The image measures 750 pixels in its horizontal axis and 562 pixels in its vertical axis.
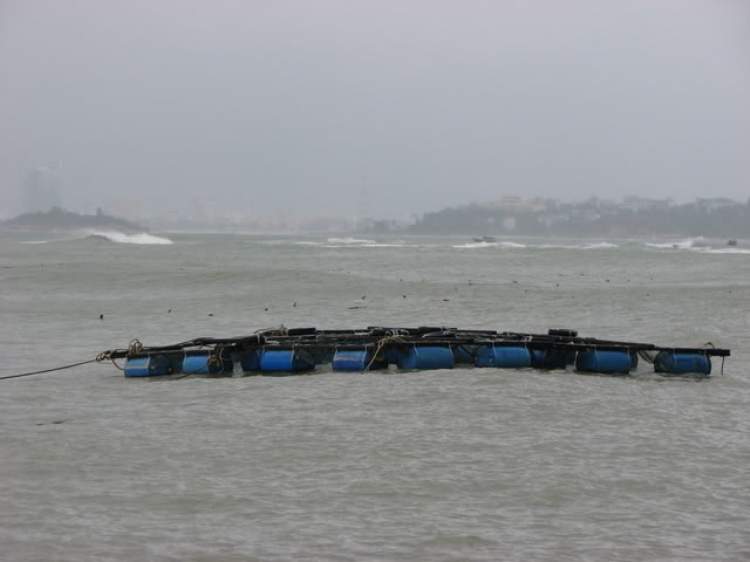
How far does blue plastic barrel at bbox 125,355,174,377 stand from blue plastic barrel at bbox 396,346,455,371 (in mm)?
4907

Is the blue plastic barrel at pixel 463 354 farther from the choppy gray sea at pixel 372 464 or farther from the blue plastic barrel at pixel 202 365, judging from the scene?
the blue plastic barrel at pixel 202 365

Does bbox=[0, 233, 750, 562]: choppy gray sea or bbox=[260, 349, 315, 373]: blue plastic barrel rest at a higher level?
bbox=[260, 349, 315, 373]: blue plastic barrel

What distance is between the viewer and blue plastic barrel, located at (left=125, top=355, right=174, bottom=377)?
18359mm

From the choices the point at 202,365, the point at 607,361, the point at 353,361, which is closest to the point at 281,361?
the point at 353,361

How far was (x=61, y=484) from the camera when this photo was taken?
10.6 metres

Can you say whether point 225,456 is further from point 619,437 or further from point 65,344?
point 65,344

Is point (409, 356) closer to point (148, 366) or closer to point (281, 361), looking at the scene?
point (281, 361)

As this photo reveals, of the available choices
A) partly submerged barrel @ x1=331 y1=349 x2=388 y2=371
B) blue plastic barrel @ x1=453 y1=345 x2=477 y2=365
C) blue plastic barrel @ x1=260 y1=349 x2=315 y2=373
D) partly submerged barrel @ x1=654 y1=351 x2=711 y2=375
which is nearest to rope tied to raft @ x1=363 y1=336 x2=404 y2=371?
partly submerged barrel @ x1=331 y1=349 x2=388 y2=371

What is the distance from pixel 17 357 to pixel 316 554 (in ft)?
48.4

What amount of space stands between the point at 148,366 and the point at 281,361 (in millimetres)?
2720

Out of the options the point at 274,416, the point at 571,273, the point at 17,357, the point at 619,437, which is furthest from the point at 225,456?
the point at 571,273

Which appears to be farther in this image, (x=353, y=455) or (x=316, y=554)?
(x=353, y=455)

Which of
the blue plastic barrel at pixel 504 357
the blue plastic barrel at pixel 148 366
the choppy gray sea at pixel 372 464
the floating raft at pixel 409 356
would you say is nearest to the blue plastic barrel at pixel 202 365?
the floating raft at pixel 409 356

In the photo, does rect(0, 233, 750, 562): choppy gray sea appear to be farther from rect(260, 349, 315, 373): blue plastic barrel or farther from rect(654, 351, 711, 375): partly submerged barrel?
rect(260, 349, 315, 373): blue plastic barrel
